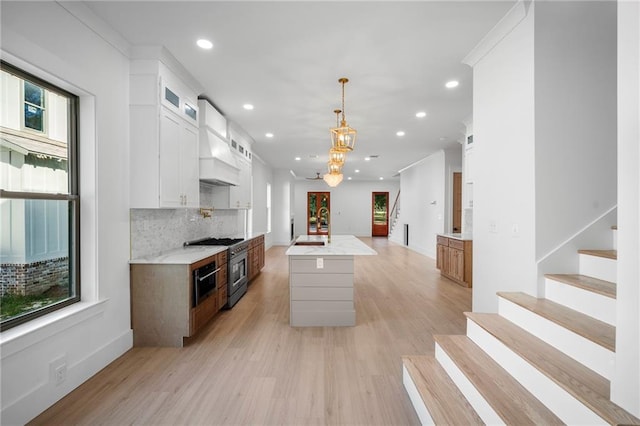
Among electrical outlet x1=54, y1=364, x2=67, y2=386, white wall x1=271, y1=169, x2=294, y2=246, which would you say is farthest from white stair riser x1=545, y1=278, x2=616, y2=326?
white wall x1=271, y1=169, x2=294, y2=246

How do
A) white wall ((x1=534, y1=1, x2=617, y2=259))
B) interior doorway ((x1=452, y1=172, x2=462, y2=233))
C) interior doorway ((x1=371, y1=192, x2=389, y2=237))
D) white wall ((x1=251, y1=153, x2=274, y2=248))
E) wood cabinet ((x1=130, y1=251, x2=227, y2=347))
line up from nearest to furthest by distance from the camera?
white wall ((x1=534, y1=1, x2=617, y2=259)) < wood cabinet ((x1=130, y1=251, x2=227, y2=347)) < interior doorway ((x1=452, y1=172, x2=462, y2=233)) < white wall ((x1=251, y1=153, x2=274, y2=248)) < interior doorway ((x1=371, y1=192, x2=389, y2=237))

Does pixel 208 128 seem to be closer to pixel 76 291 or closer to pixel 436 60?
pixel 76 291

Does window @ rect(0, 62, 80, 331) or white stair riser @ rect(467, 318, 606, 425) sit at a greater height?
window @ rect(0, 62, 80, 331)

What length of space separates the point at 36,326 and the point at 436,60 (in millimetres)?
4191

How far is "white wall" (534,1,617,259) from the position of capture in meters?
2.34

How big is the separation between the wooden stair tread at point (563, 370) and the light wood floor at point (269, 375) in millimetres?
842

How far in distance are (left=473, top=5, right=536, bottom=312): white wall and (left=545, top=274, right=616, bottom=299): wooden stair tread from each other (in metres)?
0.20

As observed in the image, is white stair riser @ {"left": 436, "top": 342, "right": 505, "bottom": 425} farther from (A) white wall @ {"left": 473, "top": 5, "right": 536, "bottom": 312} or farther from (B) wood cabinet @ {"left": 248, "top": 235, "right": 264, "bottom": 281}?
(B) wood cabinet @ {"left": 248, "top": 235, "right": 264, "bottom": 281}

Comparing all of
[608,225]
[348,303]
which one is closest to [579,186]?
[608,225]

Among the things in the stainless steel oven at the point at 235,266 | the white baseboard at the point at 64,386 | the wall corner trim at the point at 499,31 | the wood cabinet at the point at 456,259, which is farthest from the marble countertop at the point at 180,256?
the wood cabinet at the point at 456,259

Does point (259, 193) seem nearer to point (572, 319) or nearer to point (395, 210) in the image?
point (395, 210)

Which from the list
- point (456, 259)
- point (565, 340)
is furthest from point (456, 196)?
point (565, 340)

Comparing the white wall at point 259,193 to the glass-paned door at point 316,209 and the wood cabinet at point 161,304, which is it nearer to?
the glass-paned door at point 316,209

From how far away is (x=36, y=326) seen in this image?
2.02 meters
